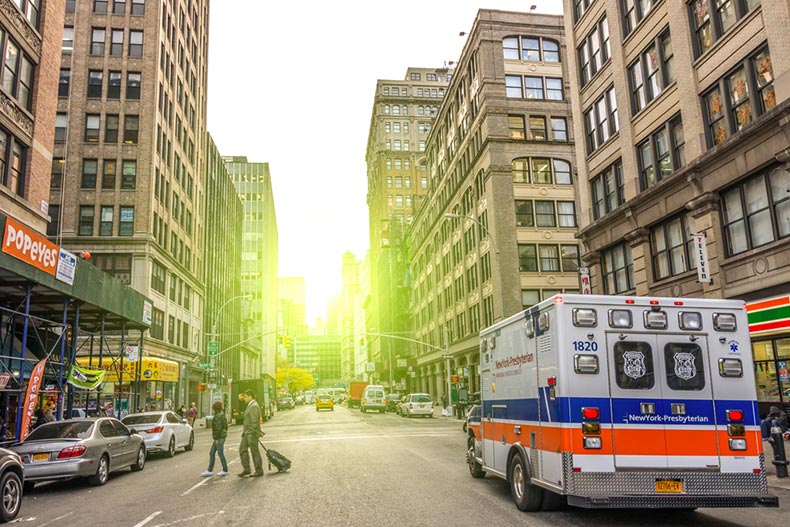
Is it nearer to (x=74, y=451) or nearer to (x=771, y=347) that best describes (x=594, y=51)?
(x=771, y=347)

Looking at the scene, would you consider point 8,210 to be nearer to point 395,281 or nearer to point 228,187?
point 228,187

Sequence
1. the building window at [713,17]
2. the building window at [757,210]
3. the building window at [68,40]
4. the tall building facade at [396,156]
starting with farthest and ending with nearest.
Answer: the tall building facade at [396,156], the building window at [68,40], the building window at [713,17], the building window at [757,210]

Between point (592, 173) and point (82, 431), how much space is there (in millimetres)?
23761

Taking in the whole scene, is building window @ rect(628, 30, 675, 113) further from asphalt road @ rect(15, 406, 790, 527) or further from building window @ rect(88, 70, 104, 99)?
building window @ rect(88, 70, 104, 99)

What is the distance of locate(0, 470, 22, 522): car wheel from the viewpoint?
31.6 feet

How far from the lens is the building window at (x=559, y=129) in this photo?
157 feet

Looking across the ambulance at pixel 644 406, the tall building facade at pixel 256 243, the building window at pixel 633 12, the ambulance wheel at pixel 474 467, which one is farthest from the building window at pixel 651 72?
the tall building facade at pixel 256 243

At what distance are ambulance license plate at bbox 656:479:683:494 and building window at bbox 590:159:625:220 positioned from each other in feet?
67.3

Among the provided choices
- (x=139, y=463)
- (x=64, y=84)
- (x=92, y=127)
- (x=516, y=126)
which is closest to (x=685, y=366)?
(x=139, y=463)

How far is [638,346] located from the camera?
8406 millimetres

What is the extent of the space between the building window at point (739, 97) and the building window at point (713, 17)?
5.12 feet

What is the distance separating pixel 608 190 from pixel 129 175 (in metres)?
32.0

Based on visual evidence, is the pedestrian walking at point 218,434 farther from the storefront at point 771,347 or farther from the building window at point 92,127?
the building window at point 92,127

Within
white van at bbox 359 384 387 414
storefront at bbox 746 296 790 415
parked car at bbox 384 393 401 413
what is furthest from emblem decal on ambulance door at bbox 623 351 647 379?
parked car at bbox 384 393 401 413
